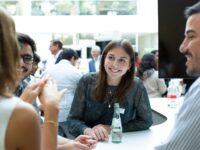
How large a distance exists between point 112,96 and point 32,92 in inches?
45.3

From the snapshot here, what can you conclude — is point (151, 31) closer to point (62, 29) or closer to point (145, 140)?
point (62, 29)

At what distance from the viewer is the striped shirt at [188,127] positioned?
1.23 m

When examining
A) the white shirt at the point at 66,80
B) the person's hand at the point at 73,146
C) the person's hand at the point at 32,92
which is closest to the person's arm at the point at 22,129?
the person's hand at the point at 32,92

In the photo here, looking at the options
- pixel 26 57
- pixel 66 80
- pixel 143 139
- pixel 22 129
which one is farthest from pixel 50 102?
pixel 66 80

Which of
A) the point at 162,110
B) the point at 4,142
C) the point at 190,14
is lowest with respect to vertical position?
the point at 162,110

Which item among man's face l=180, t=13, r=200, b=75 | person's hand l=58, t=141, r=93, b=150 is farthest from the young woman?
man's face l=180, t=13, r=200, b=75

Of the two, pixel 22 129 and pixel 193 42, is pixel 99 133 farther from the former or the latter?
pixel 22 129

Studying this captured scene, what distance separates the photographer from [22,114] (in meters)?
0.88

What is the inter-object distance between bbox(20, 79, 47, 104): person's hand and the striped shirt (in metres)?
0.55

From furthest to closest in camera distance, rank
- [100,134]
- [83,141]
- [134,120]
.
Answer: [134,120]
[100,134]
[83,141]

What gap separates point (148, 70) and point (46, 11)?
600 cm

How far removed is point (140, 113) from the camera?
2.40 m

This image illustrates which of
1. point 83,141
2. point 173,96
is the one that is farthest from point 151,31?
point 83,141

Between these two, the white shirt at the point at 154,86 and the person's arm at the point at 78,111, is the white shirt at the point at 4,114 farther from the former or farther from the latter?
the white shirt at the point at 154,86
